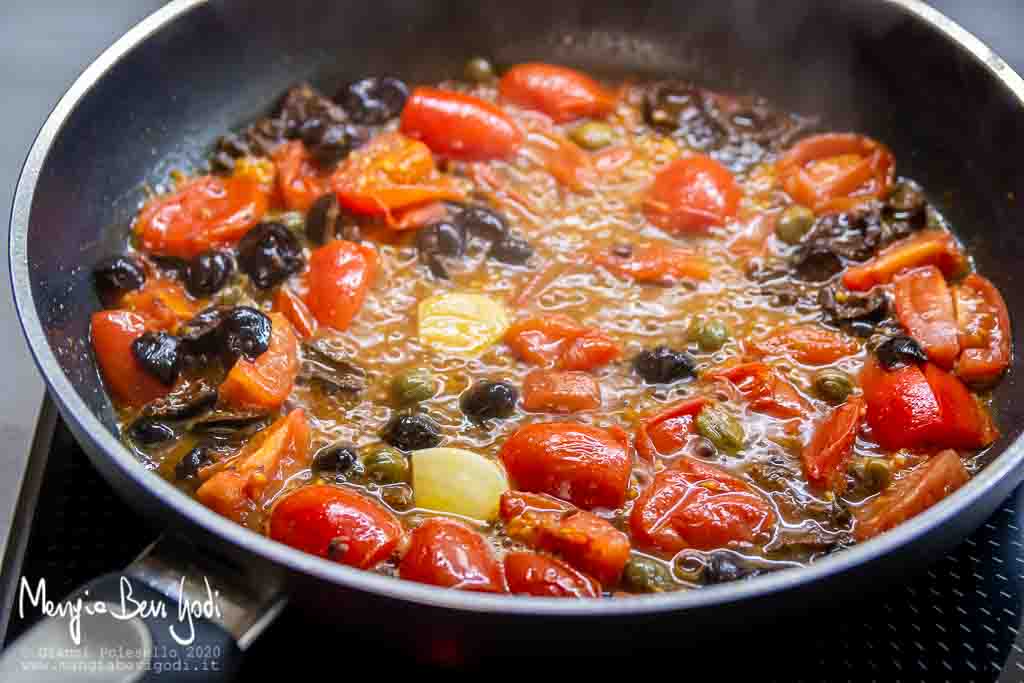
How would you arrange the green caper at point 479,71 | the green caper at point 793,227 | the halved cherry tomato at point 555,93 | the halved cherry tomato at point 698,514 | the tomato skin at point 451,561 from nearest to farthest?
the tomato skin at point 451,561, the halved cherry tomato at point 698,514, the green caper at point 793,227, the halved cherry tomato at point 555,93, the green caper at point 479,71

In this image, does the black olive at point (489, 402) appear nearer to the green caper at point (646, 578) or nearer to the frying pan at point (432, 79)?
the green caper at point (646, 578)

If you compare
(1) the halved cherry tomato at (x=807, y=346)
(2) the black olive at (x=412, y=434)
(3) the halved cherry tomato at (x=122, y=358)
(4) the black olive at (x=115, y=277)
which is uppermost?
(1) the halved cherry tomato at (x=807, y=346)

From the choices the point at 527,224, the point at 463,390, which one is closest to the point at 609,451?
the point at 463,390

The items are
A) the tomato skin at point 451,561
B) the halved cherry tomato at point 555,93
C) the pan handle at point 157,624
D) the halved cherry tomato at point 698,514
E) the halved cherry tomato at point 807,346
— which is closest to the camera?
the pan handle at point 157,624

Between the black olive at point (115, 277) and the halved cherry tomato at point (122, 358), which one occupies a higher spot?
the black olive at point (115, 277)

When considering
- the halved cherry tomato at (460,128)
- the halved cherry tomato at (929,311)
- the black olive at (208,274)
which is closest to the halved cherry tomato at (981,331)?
the halved cherry tomato at (929,311)

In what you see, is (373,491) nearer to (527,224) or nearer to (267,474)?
(267,474)

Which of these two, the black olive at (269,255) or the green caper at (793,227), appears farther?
the green caper at (793,227)
